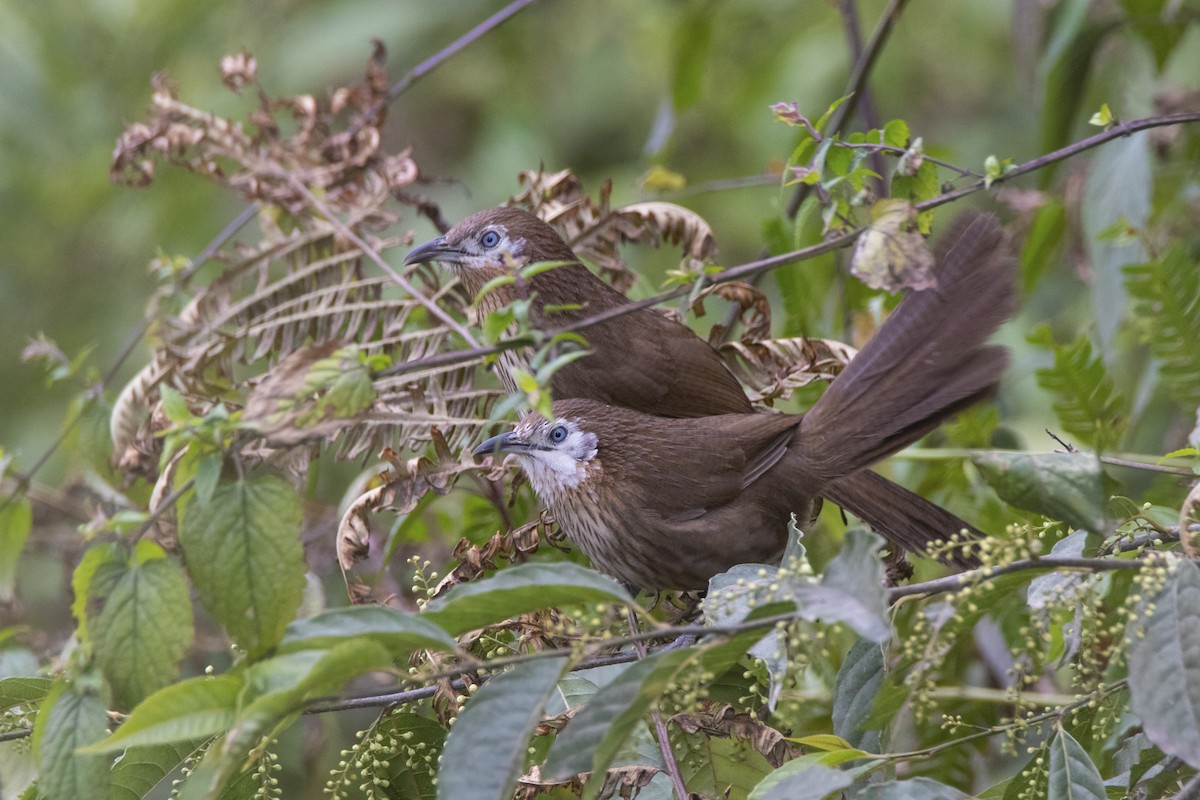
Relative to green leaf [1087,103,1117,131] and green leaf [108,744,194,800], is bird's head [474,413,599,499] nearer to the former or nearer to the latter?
green leaf [108,744,194,800]

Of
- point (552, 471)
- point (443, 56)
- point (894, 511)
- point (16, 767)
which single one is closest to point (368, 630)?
point (16, 767)

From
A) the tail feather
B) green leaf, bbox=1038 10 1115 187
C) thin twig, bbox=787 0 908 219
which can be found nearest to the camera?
the tail feather

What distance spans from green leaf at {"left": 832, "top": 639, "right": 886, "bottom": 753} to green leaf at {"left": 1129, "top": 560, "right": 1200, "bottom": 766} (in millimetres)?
469

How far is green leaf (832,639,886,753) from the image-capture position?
2.15m

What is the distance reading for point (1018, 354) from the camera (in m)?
4.45

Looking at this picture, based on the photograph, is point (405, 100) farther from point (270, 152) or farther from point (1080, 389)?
point (1080, 389)

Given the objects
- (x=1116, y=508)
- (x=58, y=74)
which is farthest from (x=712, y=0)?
(x=58, y=74)

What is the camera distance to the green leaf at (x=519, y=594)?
1.71 meters

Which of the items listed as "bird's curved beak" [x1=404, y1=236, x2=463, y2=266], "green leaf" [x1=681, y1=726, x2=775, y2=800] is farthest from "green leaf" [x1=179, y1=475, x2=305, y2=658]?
"bird's curved beak" [x1=404, y1=236, x2=463, y2=266]

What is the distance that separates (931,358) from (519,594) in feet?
3.78

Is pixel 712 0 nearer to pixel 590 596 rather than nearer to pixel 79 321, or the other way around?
pixel 590 596

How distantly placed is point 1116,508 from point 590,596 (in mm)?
1026

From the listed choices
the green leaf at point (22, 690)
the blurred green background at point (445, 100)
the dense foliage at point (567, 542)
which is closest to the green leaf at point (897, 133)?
the dense foliage at point (567, 542)

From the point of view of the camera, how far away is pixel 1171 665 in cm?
176
